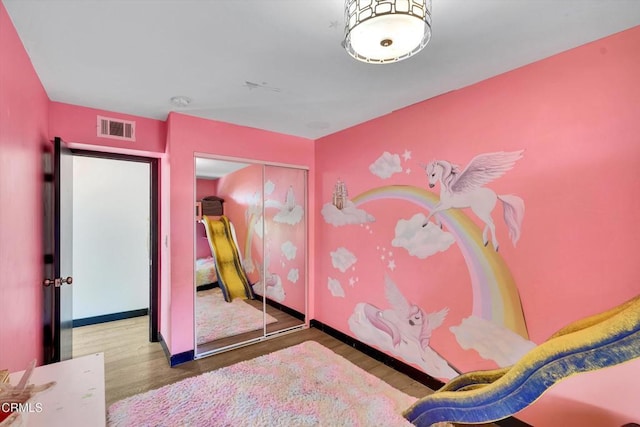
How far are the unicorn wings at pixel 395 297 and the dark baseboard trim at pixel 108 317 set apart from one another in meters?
3.64

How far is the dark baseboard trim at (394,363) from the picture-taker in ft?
6.30

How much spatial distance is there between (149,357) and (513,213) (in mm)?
3616

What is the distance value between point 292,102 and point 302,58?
71 cm

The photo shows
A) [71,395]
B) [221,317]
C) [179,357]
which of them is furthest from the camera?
[221,317]

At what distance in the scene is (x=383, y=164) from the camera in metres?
2.79

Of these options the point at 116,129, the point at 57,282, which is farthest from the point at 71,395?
the point at 116,129

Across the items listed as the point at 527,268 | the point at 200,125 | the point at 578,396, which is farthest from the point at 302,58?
the point at 578,396

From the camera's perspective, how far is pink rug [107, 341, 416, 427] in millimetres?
1993

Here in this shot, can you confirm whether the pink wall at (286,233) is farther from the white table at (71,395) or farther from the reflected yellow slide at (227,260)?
the white table at (71,395)

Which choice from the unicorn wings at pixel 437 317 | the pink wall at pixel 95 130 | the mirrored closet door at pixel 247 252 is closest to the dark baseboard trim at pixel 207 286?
the mirrored closet door at pixel 247 252

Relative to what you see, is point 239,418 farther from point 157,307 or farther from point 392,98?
point 392,98

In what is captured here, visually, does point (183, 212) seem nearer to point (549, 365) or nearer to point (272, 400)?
point (272, 400)

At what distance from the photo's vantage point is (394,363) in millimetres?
2668

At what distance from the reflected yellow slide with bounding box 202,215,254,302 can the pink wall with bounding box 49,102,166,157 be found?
973 mm
